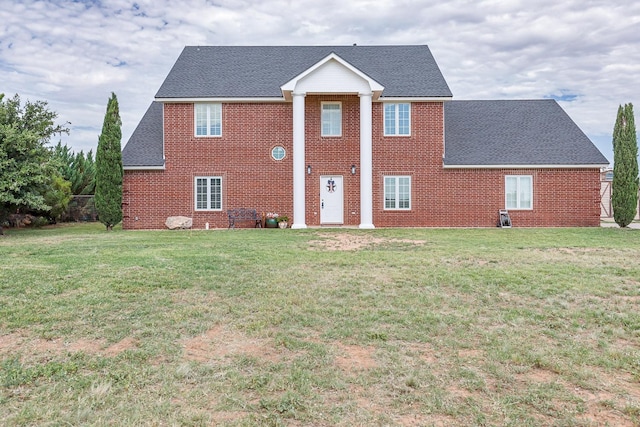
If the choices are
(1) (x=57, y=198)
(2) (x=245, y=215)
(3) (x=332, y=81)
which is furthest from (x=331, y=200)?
(1) (x=57, y=198)

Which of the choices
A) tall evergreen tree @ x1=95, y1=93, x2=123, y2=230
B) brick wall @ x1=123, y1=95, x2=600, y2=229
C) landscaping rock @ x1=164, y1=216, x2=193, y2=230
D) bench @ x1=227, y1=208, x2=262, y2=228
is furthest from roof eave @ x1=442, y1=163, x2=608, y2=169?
tall evergreen tree @ x1=95, y1=93, x2=123, y2=230

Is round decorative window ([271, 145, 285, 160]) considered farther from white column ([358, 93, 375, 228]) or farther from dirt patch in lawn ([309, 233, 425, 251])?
dirt patch in lawn ([309, 233, 425, 251])

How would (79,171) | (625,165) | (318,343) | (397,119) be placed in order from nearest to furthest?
(318,343)
(625,165)
(397,119)
(79,171)

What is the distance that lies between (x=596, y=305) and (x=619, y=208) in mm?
14727

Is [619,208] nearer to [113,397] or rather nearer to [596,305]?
[596,305]

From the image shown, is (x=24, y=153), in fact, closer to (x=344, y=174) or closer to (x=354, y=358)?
(x=344, y=174)

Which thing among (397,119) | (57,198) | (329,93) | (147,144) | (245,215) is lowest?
(245,215)

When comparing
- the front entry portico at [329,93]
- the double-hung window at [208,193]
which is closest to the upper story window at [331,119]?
the front entry portico at [329,93]

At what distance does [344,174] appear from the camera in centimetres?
1845

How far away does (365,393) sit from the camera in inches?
129

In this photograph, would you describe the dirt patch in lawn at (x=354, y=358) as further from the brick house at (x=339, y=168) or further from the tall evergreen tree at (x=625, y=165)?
the tall evergreen tree at (x=625, y=165)

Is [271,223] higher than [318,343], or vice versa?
[271,223]

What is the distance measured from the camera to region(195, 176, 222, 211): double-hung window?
1844 cm

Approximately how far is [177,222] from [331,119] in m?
7.78
